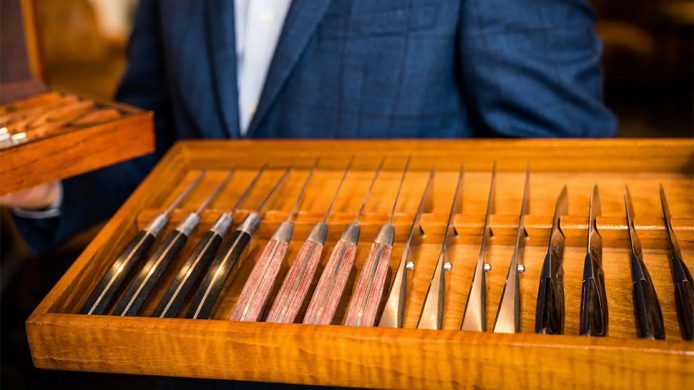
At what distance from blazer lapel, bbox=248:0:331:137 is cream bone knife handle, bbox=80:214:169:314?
0.30 m

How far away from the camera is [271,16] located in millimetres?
930

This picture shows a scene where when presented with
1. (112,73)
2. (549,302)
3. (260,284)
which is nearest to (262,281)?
(260,284)

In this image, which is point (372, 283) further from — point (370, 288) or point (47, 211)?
point (47, 211)

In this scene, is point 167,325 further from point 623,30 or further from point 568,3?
point 623,30

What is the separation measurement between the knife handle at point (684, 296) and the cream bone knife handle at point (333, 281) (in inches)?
9.8

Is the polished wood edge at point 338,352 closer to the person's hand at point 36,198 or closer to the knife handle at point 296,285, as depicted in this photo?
the knife handle at point 296,285

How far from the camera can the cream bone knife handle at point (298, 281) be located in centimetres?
52

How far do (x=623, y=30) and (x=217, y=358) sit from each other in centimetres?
411

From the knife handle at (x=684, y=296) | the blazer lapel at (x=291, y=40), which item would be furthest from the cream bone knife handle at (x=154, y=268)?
the knife handle at (x=684, y=296)

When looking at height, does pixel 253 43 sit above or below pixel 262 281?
above

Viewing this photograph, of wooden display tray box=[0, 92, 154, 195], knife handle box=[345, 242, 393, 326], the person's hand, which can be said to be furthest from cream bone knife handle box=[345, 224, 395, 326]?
the person's hand

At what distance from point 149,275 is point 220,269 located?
0.06 meters

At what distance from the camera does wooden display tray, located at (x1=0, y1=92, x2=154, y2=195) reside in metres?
0.64

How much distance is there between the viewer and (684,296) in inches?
18.5
